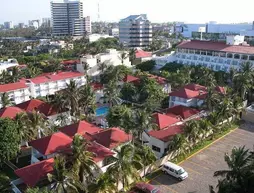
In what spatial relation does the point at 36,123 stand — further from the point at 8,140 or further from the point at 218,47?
the point at 218,47

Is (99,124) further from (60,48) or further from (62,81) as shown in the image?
(60,48)

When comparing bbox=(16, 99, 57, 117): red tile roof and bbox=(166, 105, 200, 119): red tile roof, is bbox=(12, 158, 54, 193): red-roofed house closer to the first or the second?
bbox=(16, 99, 57, 117): red tile roof

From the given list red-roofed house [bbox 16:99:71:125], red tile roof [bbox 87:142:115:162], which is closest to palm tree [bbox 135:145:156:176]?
red tile roof [bbox 87:142:115:162]

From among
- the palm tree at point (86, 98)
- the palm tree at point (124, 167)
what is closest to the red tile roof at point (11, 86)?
the palm tree at point (86, 98)

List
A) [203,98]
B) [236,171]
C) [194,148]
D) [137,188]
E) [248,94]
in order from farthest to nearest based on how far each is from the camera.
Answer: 1. [248,94]
2. [203,98]
3. [194,148]
4. [137,188]
5. [236,171]

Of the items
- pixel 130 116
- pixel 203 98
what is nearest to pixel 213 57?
pixel 203 98

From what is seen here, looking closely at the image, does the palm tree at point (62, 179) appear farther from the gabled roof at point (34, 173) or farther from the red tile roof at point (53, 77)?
the red tile roof at point (53, 77)
